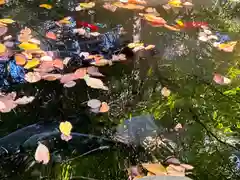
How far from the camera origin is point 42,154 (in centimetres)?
225

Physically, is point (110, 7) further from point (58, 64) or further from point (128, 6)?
point (58, 64)

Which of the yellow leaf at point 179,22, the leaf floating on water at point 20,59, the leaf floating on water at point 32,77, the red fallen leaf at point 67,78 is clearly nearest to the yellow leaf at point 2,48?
the leaf floating on water at point 20,59

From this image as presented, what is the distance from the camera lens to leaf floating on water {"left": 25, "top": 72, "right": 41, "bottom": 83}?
2785 mm

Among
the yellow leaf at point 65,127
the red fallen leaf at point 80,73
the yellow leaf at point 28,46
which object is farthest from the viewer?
the yellow leaf at point 28,46

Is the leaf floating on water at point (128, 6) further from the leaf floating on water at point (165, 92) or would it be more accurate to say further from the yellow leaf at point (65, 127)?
the yellow leaf at point (65, 127)

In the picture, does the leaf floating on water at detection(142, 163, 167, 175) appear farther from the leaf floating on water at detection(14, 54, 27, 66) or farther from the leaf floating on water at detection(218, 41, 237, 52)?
the leaf floating on water at detection(218, 41, 237, 52)

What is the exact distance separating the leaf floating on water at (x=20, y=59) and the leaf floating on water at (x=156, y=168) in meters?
1.38

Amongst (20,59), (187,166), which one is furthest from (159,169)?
(20,59)

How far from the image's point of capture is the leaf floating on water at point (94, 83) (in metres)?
2.80

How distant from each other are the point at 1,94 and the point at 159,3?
2206 mm

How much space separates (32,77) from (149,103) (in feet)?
3.09

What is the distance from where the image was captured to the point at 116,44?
3307 millimetres

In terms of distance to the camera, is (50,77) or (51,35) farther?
(51,35)

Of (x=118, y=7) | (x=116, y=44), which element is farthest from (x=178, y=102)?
(x=118, y=7)
